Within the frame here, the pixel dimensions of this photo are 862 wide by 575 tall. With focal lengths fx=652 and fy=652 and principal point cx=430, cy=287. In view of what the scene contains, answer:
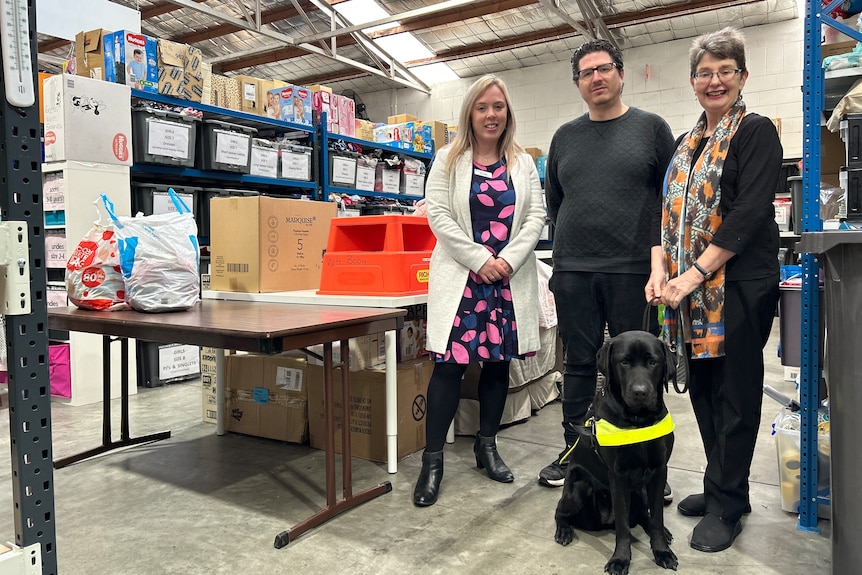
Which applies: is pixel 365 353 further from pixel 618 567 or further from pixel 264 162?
pixel 264 162

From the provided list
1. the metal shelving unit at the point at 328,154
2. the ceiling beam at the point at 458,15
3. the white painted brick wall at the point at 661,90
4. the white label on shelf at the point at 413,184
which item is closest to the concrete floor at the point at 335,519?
the metal shelving unit at the point at 328,154

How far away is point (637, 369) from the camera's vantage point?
1.69 metres

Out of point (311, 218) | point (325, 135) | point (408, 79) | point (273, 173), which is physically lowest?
point (311, 218)

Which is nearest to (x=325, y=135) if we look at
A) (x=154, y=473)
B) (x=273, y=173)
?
(x=273, y=173)

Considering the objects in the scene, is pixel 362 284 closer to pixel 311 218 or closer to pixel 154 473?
pixel 311 218

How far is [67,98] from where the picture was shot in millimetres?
3523

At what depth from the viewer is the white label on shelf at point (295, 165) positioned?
16.5 ft

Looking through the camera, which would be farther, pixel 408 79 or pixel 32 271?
pixel 408 79

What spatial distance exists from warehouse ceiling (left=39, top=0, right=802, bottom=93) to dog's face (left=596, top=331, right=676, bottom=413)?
20.3 ft

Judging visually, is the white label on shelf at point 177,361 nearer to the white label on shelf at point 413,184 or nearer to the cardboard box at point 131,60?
the cardboard box at point 131,60

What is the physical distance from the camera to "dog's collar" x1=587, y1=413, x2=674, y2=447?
167 cm

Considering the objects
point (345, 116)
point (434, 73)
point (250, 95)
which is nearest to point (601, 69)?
point (250, 95)

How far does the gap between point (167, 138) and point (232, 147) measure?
0.51 metres

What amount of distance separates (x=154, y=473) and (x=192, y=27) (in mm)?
7549
